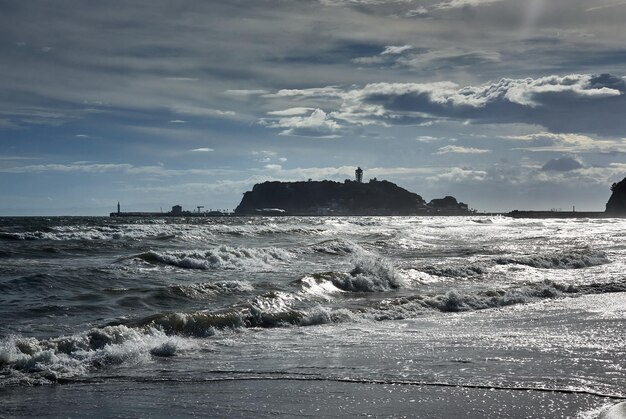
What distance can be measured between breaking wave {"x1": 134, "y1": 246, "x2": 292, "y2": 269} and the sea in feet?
7.55

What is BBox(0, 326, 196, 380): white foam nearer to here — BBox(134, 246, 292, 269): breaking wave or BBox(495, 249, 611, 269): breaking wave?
BBox(134, 246, 292, 269): breaking wave

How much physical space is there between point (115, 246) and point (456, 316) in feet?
79.8

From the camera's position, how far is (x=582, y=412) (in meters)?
6.99

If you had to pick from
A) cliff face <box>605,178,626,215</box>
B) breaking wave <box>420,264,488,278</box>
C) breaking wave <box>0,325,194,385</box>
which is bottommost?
breaking wave <box>0,325,194,385</box>

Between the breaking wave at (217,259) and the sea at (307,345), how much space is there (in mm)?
2303

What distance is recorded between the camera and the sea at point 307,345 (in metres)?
7.59

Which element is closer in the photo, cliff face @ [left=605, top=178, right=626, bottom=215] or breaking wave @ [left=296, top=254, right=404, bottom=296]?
breaking wave @ [left=296, top=254, right=404, bottom=296]

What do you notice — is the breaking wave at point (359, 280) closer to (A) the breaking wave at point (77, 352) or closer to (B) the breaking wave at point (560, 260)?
(A) the breaking wave at point (77, 352)

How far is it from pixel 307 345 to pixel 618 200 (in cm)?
18617

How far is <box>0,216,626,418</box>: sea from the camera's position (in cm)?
759

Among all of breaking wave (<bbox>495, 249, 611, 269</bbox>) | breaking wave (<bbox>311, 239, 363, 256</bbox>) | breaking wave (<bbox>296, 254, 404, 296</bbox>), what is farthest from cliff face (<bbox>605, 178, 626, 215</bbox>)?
breaking wave (<bbox>296, 254, 404, 296</bbox>)

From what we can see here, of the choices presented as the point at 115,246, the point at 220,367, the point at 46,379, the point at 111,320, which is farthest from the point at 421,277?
the point at 115,246

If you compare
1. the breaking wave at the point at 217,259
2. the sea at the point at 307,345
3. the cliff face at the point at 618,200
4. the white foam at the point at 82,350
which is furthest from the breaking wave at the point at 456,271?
the cliff face at the point at 618,200

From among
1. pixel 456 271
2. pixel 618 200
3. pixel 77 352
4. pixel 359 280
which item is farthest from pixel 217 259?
pixel 618 200
